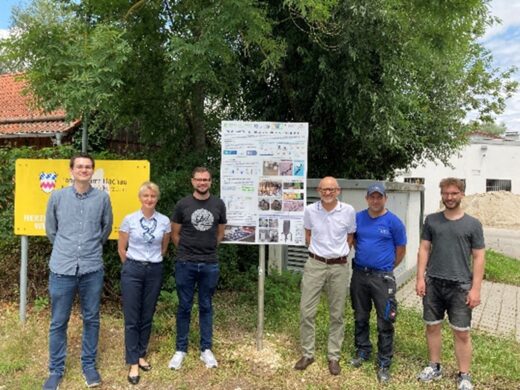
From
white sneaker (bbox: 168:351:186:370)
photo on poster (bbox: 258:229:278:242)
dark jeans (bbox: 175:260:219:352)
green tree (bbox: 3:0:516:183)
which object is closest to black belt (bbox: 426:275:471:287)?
photo on poster (bbox: 258:229:278:242)

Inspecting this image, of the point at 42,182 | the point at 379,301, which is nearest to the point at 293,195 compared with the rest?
the point at 379,301

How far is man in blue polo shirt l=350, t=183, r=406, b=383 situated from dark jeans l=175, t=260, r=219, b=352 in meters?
1.38

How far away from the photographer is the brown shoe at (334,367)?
180 inches

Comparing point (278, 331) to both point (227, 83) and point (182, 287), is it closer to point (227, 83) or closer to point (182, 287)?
point (182, 287)

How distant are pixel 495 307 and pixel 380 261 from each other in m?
4.46

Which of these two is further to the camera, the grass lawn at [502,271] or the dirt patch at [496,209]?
the dirt patch at [496,209]

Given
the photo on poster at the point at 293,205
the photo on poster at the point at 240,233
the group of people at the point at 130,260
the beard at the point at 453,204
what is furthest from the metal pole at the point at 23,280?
the beard at the point at 453,204

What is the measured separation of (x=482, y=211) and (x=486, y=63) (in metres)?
17.3

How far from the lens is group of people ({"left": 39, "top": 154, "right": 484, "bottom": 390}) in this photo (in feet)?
13.8

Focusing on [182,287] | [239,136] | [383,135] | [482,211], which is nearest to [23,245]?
[182,287]

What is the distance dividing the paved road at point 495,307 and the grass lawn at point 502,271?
0.43 meters

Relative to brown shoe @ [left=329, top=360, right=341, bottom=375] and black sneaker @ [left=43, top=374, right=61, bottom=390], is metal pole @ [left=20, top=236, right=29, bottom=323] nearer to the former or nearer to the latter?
black sneaker @ [left=43, top=374, right=61, bottom=390]

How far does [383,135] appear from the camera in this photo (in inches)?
327

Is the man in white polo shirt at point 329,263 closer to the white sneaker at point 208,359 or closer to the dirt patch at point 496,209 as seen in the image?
the white sneaker at point 208,359
